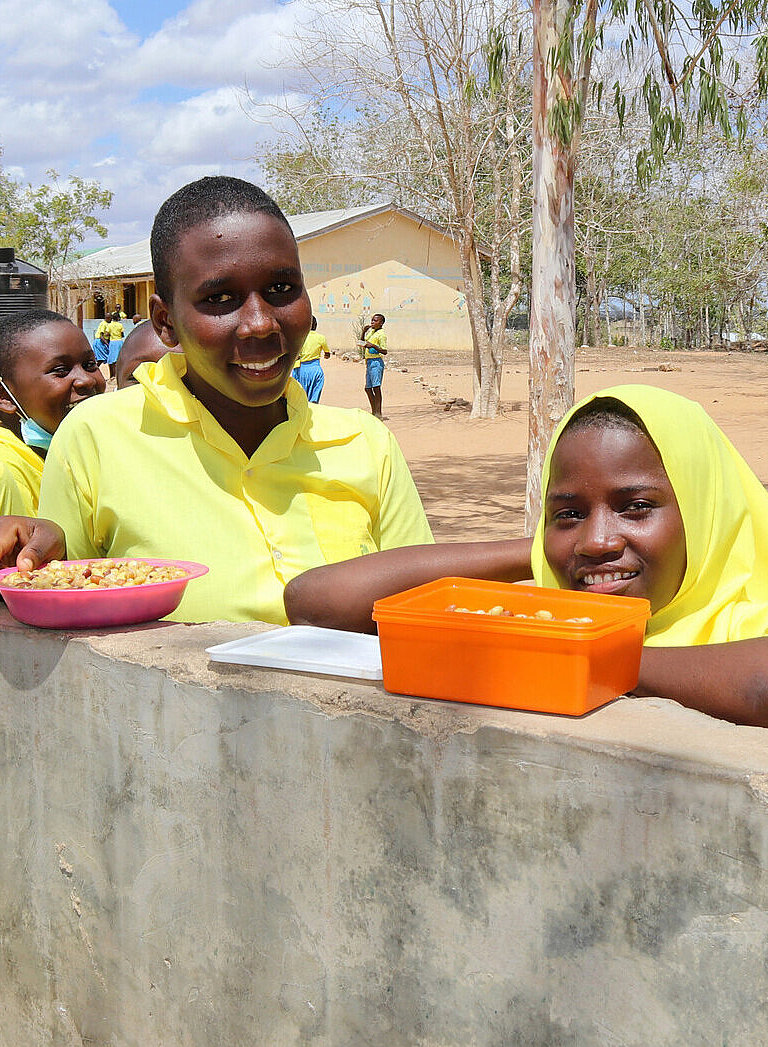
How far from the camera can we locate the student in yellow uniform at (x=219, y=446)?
212 cm

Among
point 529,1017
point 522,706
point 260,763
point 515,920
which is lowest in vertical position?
point 529,1017

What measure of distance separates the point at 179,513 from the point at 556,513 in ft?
2.39

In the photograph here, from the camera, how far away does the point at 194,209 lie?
217cm

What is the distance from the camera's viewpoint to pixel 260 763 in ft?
5.44

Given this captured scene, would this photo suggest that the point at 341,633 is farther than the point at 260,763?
Yes

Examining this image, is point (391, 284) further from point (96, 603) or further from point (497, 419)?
point (96, 603)

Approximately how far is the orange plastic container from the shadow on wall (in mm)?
7435

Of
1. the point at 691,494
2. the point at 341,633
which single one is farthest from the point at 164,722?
the point at 691,494

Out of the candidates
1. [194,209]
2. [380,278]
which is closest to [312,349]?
[194,209]

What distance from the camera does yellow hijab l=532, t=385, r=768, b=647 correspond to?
180cm

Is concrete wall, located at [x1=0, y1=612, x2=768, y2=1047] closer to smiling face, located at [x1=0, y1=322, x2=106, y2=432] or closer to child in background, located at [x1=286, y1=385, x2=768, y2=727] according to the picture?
child in background, located at [x1=286, y1=385, x2=768, y2=727]

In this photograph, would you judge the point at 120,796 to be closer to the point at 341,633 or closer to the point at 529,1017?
the point at 341,633

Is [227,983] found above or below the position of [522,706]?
below

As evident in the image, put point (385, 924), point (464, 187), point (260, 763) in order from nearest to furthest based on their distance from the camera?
point (385, 924), point (260, 763), point (464, 187)
